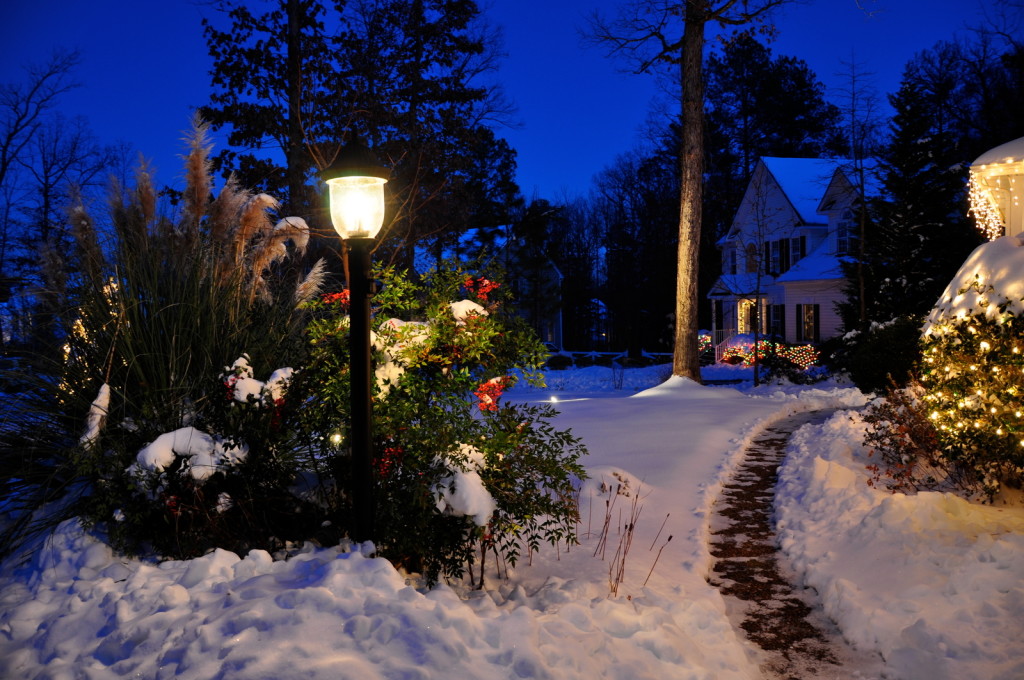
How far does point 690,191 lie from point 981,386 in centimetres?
1093

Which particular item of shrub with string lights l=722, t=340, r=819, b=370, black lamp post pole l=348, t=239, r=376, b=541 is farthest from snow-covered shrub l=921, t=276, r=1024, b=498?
shrub with string lights l=722, t=340, r=819, b=370

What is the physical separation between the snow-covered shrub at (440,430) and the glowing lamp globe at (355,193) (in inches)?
23.2

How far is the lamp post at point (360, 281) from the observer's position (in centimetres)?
442

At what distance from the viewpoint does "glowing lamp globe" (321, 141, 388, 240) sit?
4645 mm

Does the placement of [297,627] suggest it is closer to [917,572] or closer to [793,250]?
[917,572]

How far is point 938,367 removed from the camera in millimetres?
7074

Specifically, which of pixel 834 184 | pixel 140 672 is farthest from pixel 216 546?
pixel 834 184

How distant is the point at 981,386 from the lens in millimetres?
6398

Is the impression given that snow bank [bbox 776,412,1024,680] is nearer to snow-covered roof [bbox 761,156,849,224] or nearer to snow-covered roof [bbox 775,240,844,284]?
snow-covered roof [bbox 775,240,844,284]

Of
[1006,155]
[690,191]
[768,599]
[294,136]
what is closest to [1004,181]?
[1006,155]

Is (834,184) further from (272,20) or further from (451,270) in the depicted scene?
(451,270)

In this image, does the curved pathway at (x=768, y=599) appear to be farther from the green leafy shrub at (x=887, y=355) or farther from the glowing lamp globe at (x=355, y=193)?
the green leafy shrub at (x=887, y=355)

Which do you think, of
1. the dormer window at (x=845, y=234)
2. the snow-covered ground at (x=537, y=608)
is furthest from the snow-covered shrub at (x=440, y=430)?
the dormer window at (x=845, y=234)

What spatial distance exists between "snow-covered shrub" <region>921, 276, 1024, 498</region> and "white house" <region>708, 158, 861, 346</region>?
63.8 feet
